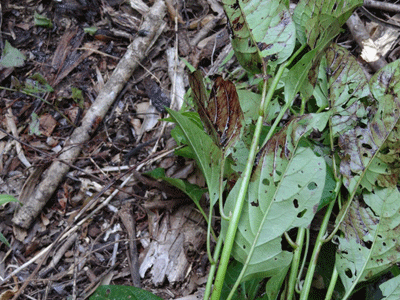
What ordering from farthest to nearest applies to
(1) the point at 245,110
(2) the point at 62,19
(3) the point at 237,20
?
1. (2) the point at 62,19
2. (1) the point at 245,110
3. (3) the point at 237,20

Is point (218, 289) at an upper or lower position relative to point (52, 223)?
upper

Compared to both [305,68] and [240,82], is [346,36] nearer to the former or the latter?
[240,82]

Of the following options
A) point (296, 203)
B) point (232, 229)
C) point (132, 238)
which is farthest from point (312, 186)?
point (132, 238)

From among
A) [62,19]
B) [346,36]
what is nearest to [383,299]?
[346,36]

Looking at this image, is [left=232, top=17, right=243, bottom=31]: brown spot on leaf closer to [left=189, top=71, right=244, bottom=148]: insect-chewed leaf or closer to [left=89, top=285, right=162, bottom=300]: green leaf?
[left=189, top=71, right=244, bottom=148]: insect-chewed leaf

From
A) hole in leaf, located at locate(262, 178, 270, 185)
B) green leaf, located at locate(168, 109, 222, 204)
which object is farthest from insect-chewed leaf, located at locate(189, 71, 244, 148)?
hole in leaf, located at locate(262, 178, 270, 185)

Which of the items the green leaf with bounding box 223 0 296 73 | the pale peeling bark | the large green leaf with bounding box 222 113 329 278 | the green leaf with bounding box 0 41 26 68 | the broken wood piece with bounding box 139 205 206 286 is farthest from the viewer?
the green leaf with bounding box 0 41 26 68

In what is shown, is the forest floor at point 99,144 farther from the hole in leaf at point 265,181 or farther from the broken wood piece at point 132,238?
the hole in leaf at point 265,181
